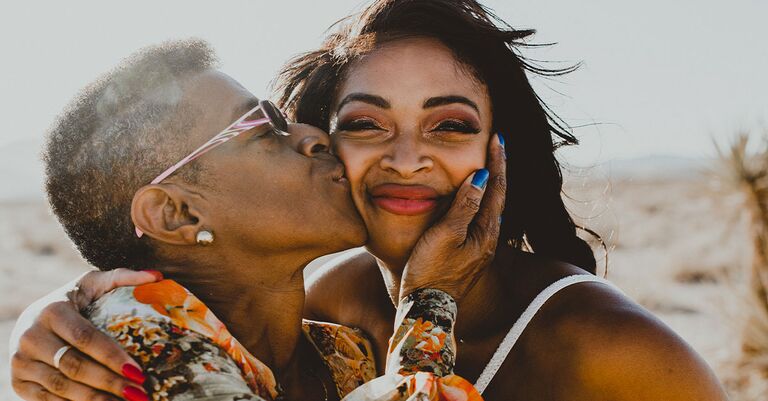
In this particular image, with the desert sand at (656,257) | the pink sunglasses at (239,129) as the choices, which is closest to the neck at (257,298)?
the pink sunglasses at (239,129)

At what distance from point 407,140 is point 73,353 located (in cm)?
151

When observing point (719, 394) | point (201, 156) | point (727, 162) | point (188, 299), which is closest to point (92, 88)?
point (201, 156)

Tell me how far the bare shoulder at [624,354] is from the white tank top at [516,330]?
0.13 metres

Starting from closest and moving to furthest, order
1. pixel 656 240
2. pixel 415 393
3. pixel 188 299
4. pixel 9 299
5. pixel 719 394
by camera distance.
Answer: pixel 415 393, pixel 188 299, pixel 719 394, pixel 9 299, pixel 656 240

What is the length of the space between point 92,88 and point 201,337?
1020 mm

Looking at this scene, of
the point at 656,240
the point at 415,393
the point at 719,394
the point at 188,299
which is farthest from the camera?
the point at 656,240

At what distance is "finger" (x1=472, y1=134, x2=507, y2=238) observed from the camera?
123 inches

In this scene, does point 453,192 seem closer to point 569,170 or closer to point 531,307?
point 531,307

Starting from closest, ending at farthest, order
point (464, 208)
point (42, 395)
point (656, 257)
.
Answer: point (42, 395) < point (464, 208) < point (656, 257)

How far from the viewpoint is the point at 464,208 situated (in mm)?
3084

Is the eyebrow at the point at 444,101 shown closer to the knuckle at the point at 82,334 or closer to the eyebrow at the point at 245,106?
the eyebrow at the point at 245,106

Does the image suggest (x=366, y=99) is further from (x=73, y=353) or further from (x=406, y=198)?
(x=73, y=353)

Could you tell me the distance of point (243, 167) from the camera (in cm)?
285

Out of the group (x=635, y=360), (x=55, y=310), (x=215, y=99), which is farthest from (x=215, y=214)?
(x=635, y=360)
